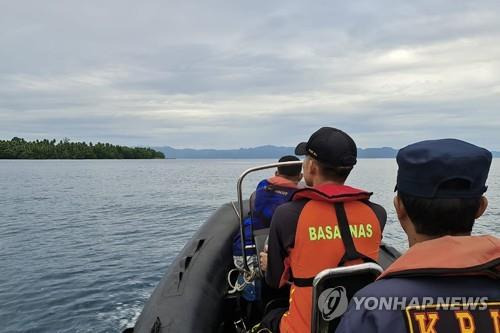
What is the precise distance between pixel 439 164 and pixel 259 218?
2.54 meters

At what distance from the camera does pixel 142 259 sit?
8.83m

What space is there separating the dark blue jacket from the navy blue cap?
17cm

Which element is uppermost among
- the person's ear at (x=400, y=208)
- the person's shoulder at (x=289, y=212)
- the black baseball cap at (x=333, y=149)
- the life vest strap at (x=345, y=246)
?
the black baseball cap at (x=333, y=149)

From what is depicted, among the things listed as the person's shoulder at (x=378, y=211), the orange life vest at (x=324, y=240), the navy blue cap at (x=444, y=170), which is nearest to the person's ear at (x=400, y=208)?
the navy blue cap at (x=444, y=170)

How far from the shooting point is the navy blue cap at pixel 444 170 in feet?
3.64

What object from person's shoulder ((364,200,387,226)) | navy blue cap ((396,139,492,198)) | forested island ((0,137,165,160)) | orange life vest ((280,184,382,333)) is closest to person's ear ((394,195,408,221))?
navy blue cap ((396,139,492,198))

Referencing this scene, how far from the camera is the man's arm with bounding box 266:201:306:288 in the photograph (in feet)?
6.91

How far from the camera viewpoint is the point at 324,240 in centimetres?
201

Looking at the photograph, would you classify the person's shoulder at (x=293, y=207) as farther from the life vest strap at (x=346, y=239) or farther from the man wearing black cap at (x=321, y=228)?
the life vest strap at (x=346, y=239)

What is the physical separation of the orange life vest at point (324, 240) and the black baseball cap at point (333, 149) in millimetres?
162

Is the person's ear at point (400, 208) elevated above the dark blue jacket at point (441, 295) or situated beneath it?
elevated above

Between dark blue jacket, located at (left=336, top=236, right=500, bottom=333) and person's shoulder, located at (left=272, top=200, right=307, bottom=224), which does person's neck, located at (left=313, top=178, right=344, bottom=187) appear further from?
dark blue jacket, located at (left=336, top=236, right=500, bottom=333)

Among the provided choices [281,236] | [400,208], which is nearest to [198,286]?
[281,236]

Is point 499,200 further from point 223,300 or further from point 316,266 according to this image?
point 316,266
